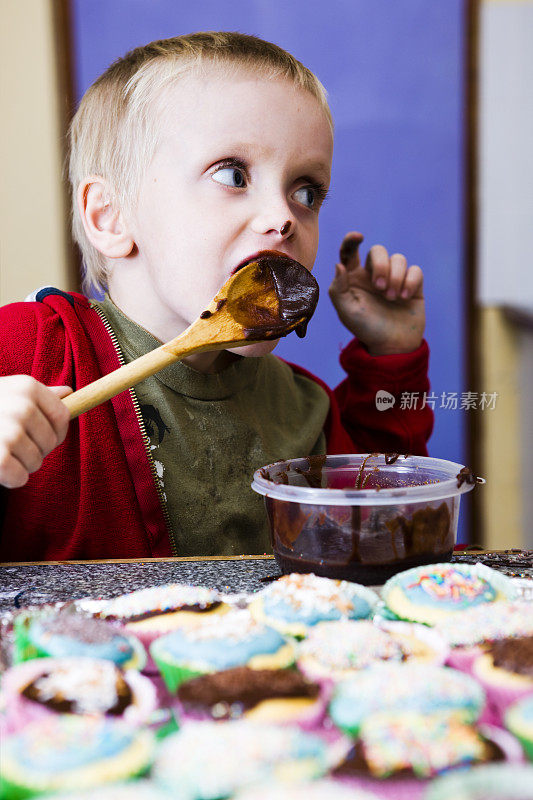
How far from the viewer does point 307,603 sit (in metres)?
0.55

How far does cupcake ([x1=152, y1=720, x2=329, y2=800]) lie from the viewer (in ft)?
1.20

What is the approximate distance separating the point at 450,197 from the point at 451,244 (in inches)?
4.0

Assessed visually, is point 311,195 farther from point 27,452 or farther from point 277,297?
point 27,452

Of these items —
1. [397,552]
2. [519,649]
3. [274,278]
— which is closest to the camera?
[519,649]

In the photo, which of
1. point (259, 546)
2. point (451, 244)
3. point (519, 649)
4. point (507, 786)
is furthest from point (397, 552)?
point (451, 244)

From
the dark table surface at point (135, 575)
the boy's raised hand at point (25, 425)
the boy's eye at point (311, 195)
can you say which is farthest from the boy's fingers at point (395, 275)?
the boy's raised hand at point (25, 425)

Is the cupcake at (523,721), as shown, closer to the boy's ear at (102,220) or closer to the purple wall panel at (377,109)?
the boy's ear at (102,220)

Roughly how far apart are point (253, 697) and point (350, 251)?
0.96 m

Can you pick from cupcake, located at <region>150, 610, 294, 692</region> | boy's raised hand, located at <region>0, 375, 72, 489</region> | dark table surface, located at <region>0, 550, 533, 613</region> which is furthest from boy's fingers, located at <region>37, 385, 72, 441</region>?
cupcake, located at <region>150, 610, 294, 692</region>

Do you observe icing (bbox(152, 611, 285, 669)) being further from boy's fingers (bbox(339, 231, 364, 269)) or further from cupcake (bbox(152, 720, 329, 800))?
boy's fingers (bbox(339, 231, 364, 269))

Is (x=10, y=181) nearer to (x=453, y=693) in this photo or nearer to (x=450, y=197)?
(x=450, y=197)

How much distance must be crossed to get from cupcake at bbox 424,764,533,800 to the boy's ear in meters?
0.83

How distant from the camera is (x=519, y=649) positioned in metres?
0.48

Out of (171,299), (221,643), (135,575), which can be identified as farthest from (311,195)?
(221,643)
